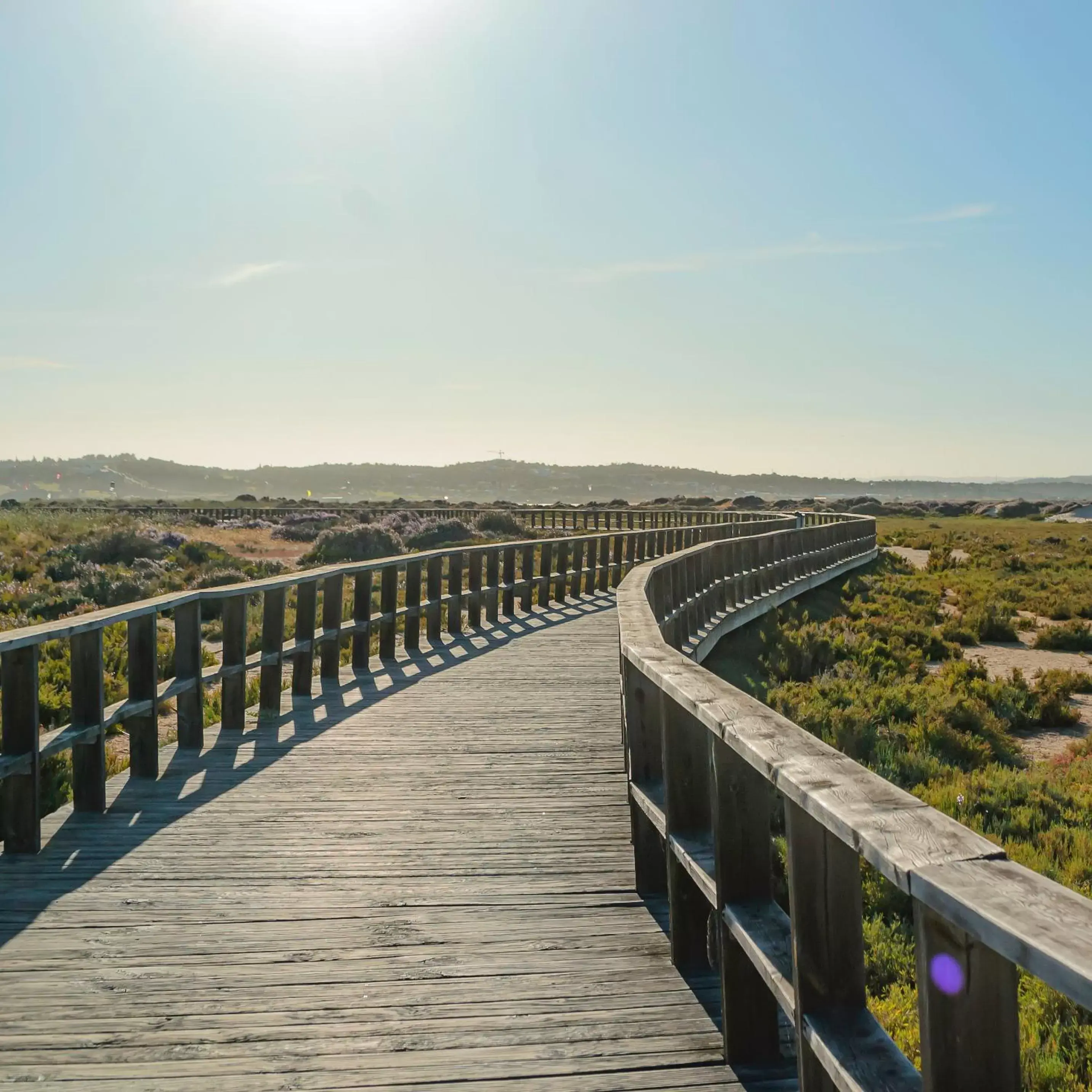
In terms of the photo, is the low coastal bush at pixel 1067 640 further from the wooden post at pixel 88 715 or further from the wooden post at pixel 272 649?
the wooden post at pixel 88 715

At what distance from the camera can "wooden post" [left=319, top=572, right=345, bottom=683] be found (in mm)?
10039

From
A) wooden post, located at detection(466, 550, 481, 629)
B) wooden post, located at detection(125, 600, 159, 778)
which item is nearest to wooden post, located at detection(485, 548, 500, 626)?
wooden post, located at detection(466, 550, 481, 629)

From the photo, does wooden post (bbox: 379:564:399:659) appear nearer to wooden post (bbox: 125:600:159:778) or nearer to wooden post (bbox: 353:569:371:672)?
wooden post (bbox: 353:569:371:672)

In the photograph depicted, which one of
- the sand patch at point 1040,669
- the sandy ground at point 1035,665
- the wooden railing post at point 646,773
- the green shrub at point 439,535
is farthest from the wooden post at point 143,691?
the green shrub at point 439,535

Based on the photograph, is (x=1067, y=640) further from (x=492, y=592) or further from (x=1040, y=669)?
(x=492, y=592)

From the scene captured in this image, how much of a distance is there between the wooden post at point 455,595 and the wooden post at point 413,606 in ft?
1.35

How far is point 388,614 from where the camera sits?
476 inches

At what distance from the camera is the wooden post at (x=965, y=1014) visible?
1771 mm

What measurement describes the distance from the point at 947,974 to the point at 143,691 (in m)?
5.75

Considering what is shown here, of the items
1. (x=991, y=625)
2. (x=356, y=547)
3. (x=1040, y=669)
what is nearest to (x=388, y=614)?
(x=1040, y=669)

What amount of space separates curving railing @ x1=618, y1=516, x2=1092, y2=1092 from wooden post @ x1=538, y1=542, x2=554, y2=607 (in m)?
12.8

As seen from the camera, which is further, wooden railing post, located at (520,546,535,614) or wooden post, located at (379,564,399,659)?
wooden railing post, located at (520,546,535,614)

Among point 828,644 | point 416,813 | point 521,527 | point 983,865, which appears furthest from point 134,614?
point 521,527

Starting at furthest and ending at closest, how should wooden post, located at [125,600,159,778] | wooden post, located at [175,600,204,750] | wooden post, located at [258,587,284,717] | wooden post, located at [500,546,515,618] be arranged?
wooden post, located at [500,546,515,618]
wooden post, located at [258,587,284,717]
wooden post, located at [175,600,204,750]
wooden post, located at [125,600,159,778]
